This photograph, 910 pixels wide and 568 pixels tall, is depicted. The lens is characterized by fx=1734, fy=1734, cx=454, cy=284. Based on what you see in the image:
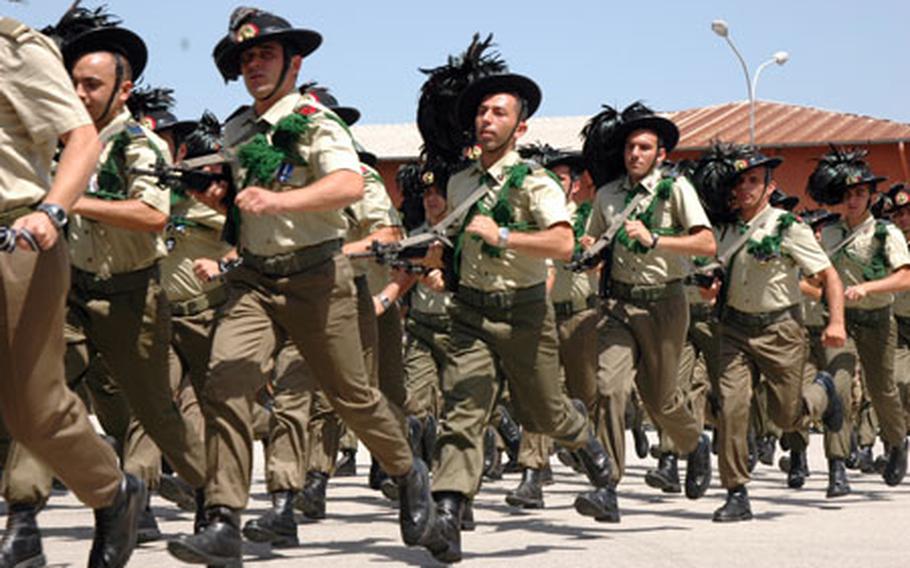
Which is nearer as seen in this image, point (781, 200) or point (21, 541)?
point (21, 541)

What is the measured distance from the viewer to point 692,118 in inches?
1656

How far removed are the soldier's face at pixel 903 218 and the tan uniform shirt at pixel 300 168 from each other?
27.5ft

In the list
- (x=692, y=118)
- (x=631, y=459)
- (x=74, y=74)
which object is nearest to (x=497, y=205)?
(x=74, y=74)

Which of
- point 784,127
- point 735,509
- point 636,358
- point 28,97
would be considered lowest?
point 735,509

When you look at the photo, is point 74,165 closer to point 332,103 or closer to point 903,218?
point 332,103

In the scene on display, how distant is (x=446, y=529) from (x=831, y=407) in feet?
17.6

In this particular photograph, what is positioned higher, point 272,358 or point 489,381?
point 272,358

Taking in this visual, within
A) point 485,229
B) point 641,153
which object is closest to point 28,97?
point 485,229

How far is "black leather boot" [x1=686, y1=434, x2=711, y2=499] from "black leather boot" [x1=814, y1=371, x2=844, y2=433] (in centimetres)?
135

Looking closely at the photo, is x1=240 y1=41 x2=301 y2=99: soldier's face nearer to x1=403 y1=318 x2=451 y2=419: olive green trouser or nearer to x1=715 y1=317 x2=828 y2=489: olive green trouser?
x1=715 y1=317 x2=828 y2=489: olive green trouser

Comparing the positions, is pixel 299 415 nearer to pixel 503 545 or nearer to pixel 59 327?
pixel 503 545

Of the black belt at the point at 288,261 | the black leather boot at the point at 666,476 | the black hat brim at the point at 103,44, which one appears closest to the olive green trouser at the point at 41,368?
the black belt at the point at 288,261

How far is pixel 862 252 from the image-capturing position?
12.8 metres

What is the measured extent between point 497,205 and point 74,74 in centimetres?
203
